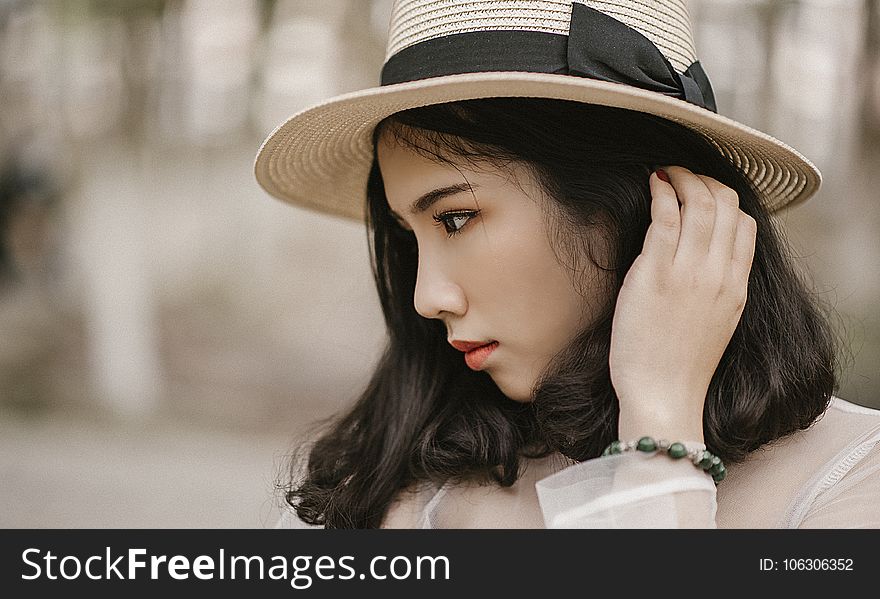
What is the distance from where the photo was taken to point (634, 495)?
1.38 metres

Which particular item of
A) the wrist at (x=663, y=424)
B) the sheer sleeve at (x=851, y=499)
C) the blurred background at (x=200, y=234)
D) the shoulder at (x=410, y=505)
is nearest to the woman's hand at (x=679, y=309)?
the wrist at (x=663, y=424)

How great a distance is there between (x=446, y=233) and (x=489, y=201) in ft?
0.35

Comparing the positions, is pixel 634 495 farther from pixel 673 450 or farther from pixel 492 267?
pixel 492 267

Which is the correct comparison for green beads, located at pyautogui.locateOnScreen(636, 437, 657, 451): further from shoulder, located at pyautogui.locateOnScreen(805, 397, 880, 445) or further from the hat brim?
the hat brim

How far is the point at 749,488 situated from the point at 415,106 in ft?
2.90

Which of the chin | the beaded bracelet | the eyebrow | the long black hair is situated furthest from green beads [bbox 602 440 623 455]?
the eyebrow

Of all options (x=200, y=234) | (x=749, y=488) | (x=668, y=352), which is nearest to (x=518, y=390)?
(x=668, y=352)

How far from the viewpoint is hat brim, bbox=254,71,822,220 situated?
147 cm

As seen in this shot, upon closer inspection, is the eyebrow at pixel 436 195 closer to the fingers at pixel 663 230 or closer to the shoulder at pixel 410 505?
the fingers at pixel 663 230

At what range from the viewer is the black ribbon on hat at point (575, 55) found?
60.0 inches

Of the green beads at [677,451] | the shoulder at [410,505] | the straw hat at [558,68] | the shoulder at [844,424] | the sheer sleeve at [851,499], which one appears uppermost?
the straw hat at [558,68]

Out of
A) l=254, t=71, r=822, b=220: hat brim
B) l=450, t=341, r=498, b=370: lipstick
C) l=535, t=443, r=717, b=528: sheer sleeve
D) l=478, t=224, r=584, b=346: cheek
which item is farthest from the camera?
l=450, t=341, r=498, b=370: lipstick

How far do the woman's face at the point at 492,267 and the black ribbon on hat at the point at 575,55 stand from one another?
17cm

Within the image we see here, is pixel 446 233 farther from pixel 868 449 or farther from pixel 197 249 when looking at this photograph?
pixel 197 249
